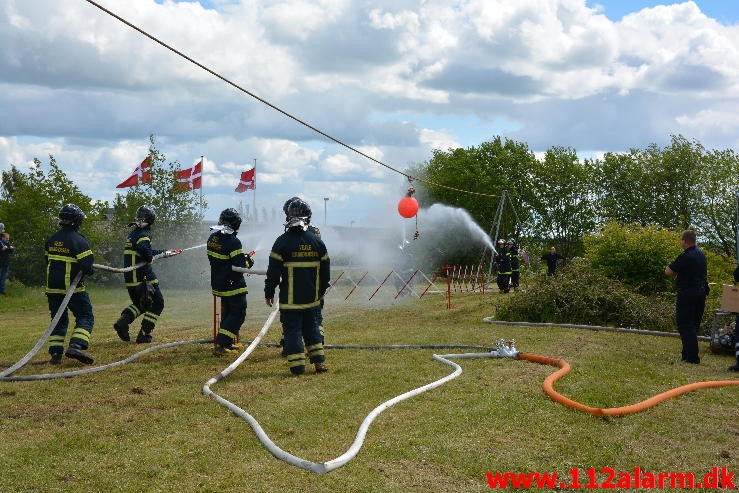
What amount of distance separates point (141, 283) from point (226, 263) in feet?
6.33

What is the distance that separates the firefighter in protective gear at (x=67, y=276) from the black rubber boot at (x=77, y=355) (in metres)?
0.02

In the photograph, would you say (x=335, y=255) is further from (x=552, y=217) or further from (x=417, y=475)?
(x=417, y=475)

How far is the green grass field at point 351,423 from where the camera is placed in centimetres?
492

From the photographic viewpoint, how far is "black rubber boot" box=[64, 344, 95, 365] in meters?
9.20

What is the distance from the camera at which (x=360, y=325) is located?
1359 cm

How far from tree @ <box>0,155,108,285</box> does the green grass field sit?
44.8ft

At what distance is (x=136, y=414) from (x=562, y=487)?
391cm

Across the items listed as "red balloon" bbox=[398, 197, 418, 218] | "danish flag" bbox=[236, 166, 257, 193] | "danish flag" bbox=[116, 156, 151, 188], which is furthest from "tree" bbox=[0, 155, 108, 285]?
"red balloon" bbox=[398, 197, 418, 218]

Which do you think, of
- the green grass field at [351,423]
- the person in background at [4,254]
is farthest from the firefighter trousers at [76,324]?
the person in background at [4,254]

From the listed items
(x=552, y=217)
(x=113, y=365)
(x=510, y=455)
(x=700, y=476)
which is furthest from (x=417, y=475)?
(x=552, y=217)

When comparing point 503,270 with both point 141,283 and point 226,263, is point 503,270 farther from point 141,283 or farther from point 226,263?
point 226,263

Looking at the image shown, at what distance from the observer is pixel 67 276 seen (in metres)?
9.62

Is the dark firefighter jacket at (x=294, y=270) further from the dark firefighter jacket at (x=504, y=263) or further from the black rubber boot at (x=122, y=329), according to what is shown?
the dark firefighter jacket at (x=504, y=263)

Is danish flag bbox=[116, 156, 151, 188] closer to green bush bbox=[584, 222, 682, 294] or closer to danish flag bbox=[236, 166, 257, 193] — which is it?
danish flag bbox=[236, 166, 257, 193]
